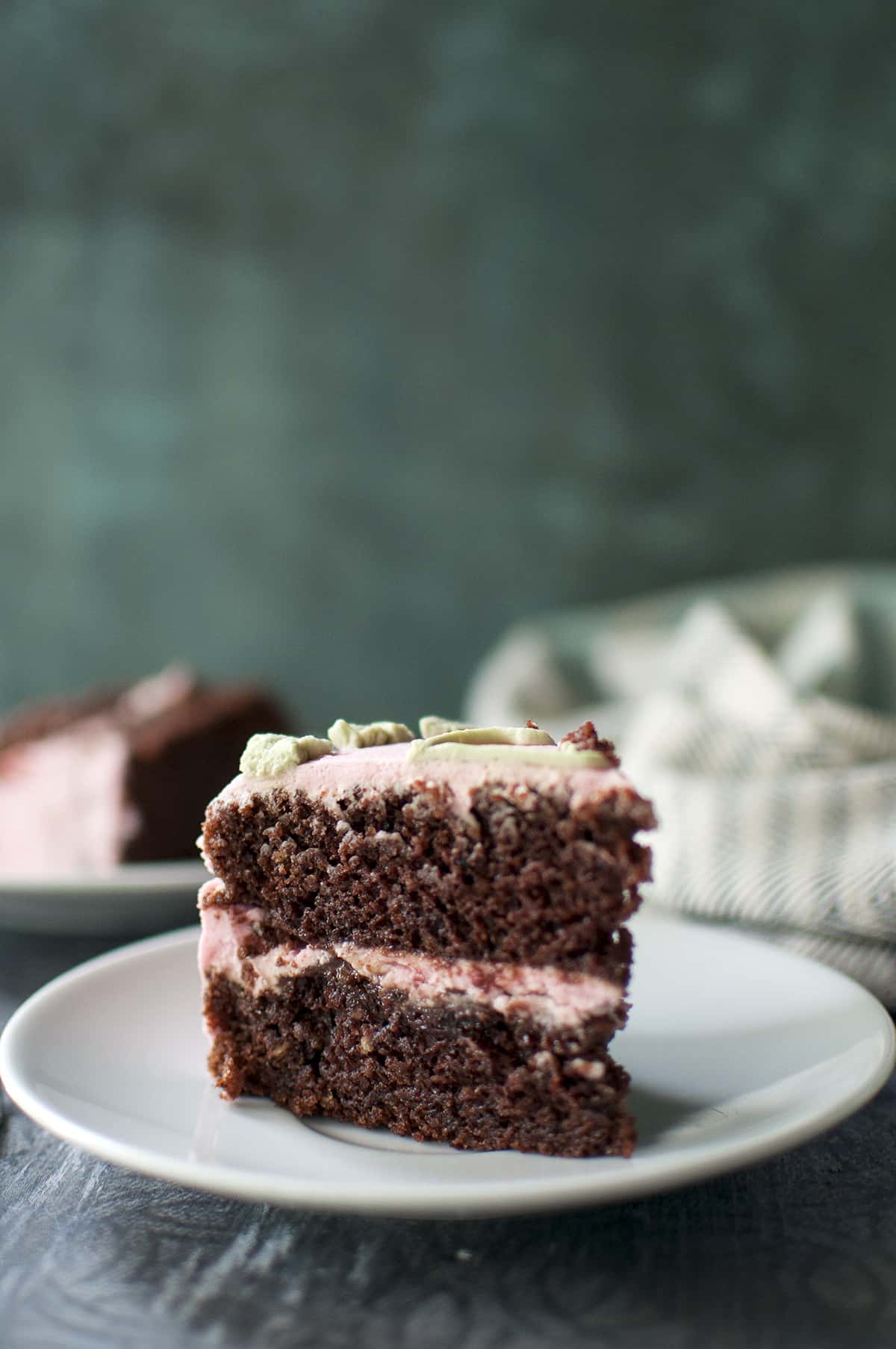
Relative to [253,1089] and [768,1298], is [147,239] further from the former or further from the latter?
[768,1298]

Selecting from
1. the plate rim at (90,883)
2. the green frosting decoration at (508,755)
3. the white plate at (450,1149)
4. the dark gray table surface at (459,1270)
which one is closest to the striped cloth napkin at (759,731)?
the white plate at (450,1149)

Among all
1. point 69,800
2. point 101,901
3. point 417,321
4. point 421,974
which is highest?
point 417,321

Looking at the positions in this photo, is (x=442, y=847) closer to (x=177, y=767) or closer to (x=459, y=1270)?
(x=459, y=1270)

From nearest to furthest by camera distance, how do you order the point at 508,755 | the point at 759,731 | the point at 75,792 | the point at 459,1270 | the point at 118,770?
the point at 459,1270 → the point at 508,755 → the point at 759,731 → the point at 118,770 → the point at 75,792

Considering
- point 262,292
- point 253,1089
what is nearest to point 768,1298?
point 253,1089

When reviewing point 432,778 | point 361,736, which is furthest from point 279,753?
point 432,778

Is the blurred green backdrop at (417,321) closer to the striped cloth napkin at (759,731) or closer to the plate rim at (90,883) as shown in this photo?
the striped cloth napkin at (759,731)
